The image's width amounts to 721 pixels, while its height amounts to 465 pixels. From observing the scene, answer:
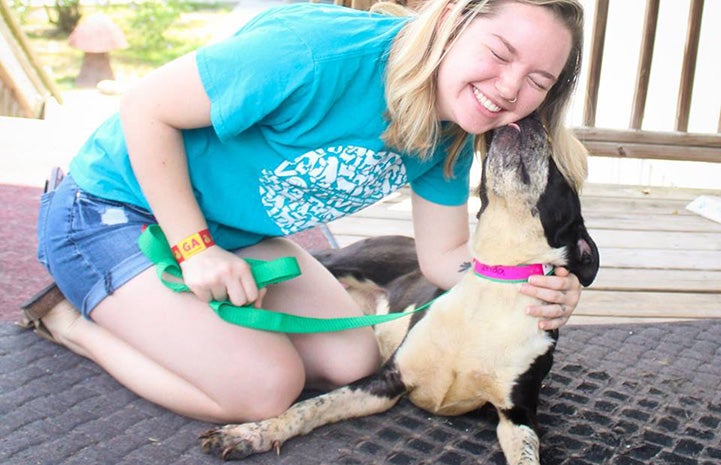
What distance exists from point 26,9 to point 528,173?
32.9 ft

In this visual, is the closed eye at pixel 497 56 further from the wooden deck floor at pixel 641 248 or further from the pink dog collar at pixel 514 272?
the wooden deck floor at pixel 641 248

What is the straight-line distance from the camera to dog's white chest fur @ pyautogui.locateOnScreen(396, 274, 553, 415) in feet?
8.34

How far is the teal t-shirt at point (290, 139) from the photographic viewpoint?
89.7 inches

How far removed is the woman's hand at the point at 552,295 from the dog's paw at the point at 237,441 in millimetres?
793

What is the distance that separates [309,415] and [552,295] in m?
0.75

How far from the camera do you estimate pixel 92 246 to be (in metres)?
2.61

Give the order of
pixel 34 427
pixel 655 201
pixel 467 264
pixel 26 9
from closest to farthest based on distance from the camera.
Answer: pixel 34 427 < pixel 467 264 < pixel 655 201 < pixel 26 9

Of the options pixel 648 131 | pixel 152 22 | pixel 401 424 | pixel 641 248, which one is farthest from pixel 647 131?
pixel 152 22

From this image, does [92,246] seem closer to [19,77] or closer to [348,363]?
[348,363]

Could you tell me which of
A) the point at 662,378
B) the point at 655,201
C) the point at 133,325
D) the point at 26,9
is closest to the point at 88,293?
the point at 133,325

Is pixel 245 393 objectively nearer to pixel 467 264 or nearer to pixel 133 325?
pixel 133 325

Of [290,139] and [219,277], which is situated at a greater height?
[290,139]

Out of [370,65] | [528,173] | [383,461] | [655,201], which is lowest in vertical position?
[655,201]

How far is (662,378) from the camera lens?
299 cm
